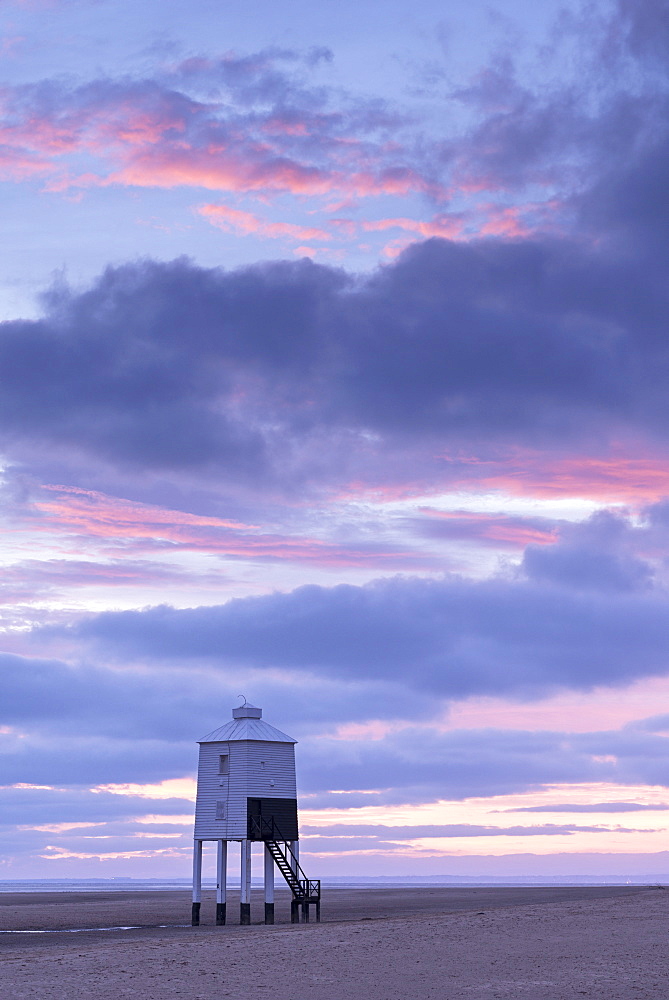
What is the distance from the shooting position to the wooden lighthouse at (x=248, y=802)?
198ft

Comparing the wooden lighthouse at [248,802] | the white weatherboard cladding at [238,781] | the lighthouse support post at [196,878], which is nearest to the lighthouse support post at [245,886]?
the wooden lighthouse at [248,802]

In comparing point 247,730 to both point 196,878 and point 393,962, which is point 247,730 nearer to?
point 196,878

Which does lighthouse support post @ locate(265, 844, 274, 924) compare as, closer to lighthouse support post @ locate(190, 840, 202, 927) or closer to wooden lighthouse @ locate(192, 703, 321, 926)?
wooden lighthouse @ locate(192, 703, 321, 926)

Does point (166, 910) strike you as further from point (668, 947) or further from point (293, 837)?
point (668, 947)

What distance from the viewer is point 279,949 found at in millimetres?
43188

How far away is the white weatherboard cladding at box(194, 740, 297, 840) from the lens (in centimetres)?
6034

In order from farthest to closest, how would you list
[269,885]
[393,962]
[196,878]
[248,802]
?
1. [196,878]
2. [269,885]
3. [248,802]
4. [393,962]

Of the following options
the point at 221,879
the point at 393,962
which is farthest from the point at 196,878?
the point at 393,962

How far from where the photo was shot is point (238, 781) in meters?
60.6

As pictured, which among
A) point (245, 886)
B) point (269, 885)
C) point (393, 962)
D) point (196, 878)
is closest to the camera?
point (393, 962)

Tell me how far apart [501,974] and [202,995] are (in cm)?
945

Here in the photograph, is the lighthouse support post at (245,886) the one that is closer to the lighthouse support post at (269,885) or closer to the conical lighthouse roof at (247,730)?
the lighthouse support post at (269,885)

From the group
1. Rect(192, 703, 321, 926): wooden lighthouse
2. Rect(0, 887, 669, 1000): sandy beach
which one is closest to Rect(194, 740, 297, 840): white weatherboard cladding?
Rect(192, 703, 321, 926): wooden lighthouse

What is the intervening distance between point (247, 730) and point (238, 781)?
2.60 meters
